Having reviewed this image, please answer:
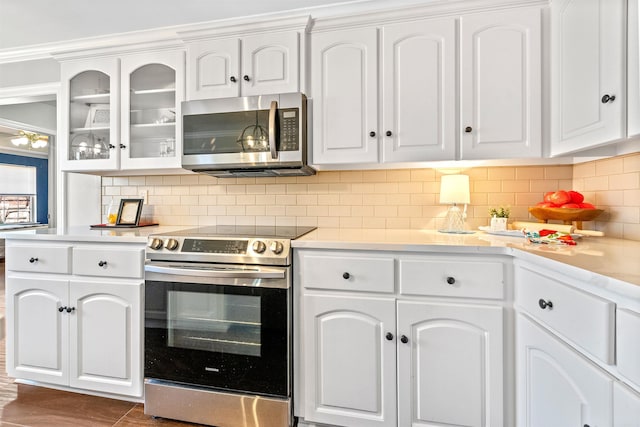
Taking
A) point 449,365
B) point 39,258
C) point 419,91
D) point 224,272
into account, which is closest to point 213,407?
point 224,272

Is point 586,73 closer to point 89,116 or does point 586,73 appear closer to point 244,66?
point 244,66

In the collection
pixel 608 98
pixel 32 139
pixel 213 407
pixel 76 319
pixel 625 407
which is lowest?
pixel 213 407

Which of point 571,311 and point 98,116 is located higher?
point 98,116

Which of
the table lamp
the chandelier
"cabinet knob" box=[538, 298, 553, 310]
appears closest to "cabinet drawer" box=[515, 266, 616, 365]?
"cabinet knob" box=[538, 298, 553, 310]

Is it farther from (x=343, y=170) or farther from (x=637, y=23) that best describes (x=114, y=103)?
(x=637, y=23)

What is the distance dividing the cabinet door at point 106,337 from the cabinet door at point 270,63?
52.2 inches

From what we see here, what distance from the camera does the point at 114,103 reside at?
7.24ft

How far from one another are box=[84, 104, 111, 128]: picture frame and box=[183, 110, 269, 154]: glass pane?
0.72 meters

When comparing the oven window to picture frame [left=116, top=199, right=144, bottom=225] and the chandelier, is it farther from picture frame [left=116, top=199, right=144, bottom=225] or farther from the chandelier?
the chandelier

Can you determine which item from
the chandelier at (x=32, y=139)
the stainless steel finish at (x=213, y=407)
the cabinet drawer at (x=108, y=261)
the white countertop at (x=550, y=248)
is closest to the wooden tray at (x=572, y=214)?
the white countertop at (x=550, y=248)

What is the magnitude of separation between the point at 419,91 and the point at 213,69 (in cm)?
125

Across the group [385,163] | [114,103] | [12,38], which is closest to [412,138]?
[385,163]

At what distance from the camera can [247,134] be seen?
1945 mm

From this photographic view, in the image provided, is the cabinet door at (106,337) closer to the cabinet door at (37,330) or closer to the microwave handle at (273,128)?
the cabinet door at (37,330)
